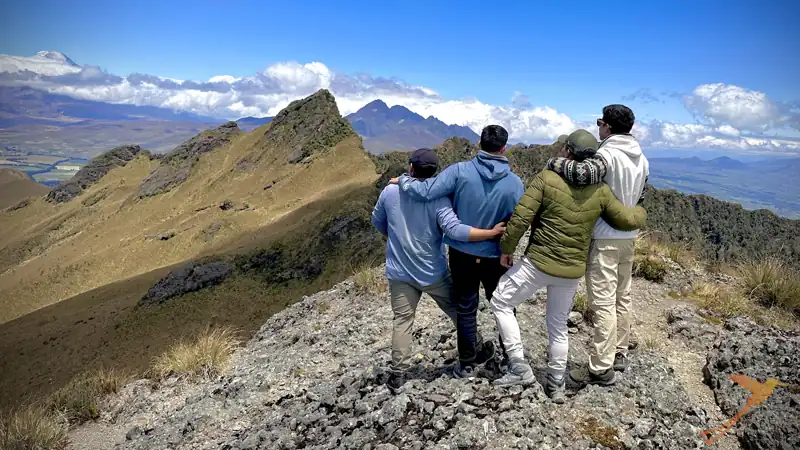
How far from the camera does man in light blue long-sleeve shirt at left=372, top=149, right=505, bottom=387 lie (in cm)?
460

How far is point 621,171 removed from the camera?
4.52m

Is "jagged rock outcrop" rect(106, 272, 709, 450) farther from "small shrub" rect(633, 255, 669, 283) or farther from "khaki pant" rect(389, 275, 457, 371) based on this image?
"small shrub" rect(633, 255, 669, 283)

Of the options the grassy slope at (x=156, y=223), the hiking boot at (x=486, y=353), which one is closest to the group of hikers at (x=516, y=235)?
the hiking boot at (x=486, y=353)

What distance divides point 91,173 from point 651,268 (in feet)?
345

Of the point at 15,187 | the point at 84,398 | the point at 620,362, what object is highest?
the point at 620,362

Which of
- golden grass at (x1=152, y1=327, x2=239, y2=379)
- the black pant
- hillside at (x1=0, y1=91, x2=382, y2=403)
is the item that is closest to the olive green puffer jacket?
the black pant

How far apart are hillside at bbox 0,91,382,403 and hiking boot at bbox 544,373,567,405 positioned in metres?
18.8

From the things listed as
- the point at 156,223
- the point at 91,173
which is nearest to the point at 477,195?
the point at 156,223

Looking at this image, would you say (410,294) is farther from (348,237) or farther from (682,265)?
(348,237)

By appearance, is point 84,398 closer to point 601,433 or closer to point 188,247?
point 601,433

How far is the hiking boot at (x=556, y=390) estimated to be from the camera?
14.9 feet

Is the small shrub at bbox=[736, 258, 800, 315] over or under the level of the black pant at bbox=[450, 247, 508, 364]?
under

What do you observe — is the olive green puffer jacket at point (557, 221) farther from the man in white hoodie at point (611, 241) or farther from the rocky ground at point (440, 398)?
the rocky ground at point (440, 398)

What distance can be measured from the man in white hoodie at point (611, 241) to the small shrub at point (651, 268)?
20.0 feet
